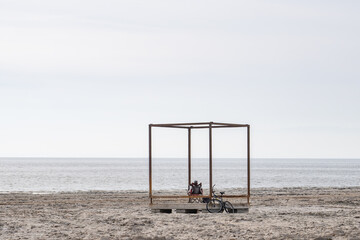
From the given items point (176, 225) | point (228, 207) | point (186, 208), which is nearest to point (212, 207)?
point (228, 207)

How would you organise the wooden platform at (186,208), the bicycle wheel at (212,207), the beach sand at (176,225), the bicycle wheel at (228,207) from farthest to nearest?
the bicycle wheel at (228,207)
the wooden platform at (186,208)
the bicycle wheel at (212,207)
the beach sand at (176,225)

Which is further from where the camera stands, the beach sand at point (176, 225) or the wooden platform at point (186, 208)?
the wooden platform at point (186, 208)

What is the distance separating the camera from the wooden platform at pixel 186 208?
20125mm

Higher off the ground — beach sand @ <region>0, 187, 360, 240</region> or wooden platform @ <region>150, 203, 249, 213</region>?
wooden platform @ <region>150, 203, 249, 213</region>

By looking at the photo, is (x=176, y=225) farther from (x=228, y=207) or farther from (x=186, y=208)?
(x=228, y=207)

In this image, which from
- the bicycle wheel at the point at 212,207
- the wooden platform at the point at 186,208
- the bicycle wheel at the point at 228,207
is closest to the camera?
the bicycle wheel at the point at 212,207

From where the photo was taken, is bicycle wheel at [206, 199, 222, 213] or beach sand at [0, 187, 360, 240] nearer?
beach sand at [0, 187, 360, 240]

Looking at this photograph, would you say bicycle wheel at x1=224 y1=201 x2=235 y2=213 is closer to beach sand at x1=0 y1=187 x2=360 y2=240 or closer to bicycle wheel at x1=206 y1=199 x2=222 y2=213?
bicycle wheel at x1=206 y1=199 x2=222 y2=213

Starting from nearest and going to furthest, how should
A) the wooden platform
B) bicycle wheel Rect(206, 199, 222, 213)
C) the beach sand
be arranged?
the beach sand
bicycle wheel Rect(206, 199, 222, 213)
the wooden platform

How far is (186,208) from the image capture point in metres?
20.1

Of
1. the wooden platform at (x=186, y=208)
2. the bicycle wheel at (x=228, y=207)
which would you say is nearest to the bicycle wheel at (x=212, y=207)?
the wooden platform at (x=186, y=208)

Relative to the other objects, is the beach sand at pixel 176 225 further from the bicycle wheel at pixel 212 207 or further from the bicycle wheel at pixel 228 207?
the bicycle wheel at pixel 228 207

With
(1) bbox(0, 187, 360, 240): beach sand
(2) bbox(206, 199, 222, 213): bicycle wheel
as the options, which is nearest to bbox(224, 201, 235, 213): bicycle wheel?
(2) bbox(206, 199, 222, 213): bicycle wheel

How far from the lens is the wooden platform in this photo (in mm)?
20125
